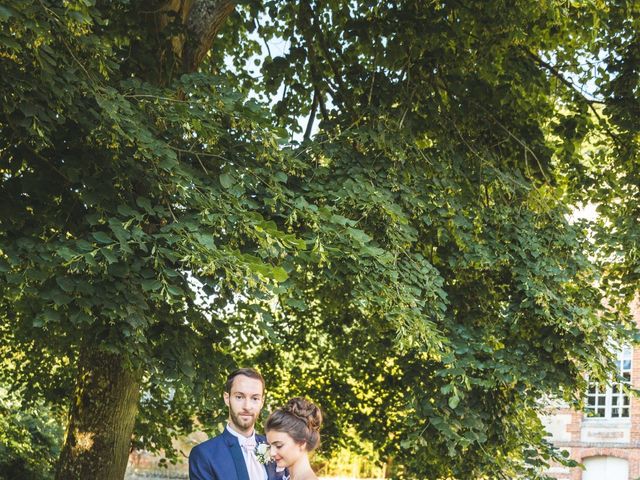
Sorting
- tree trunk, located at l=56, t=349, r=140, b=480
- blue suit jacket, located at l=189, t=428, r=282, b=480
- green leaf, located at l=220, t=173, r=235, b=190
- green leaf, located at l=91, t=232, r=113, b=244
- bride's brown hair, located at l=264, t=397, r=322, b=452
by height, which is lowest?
blue suit jacket, located at l=189, t=428, r=282, b=480

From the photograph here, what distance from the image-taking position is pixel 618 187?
10758 mm

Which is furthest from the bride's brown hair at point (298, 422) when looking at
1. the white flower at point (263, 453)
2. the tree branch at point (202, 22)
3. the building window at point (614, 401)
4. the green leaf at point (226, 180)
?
the building window at point (614, 401)

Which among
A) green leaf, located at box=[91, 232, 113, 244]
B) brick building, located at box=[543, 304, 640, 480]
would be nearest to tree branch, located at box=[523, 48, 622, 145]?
green leaf, located at box=[91, 232, 113, 244]

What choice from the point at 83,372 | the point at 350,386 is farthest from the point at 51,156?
the point at 350,386

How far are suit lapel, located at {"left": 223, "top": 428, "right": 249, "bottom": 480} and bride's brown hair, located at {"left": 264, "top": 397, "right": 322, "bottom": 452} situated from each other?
0.46 m

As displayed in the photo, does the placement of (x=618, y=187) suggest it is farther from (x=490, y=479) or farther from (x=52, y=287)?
(x=52, y=287)

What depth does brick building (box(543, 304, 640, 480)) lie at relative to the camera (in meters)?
24.9

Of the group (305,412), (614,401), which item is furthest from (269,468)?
(614,401)

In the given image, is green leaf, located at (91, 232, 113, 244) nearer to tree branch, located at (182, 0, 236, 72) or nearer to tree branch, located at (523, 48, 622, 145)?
tree branch, located at (182, 0, 236, 72)

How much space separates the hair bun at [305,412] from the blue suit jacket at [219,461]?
52 centimetres

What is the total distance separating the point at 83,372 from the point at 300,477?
206 inches

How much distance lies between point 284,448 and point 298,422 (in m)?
0.14

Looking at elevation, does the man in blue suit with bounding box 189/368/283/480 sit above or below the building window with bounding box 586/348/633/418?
below

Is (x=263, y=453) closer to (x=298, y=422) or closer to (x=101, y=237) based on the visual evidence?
(x=298, y=422)
